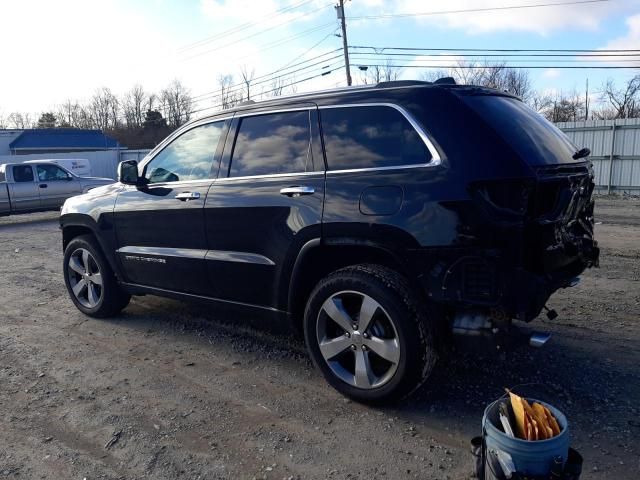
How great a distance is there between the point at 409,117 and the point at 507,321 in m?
1.36

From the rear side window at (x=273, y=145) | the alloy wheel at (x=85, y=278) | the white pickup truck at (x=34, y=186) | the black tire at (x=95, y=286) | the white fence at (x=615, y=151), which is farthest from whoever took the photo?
the white fence at (x=615, y=151)

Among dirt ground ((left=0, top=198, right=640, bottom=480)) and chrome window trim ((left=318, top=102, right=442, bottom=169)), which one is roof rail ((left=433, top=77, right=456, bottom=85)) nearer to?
chrome window trim ((left=318, top=102, right=442, bottom=169))

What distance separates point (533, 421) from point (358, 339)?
Result: 1.30m

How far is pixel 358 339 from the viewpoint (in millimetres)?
3445

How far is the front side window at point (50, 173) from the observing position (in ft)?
55.1

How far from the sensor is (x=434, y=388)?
12.2ft

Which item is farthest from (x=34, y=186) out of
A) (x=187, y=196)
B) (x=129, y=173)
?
(x=187, y=196)

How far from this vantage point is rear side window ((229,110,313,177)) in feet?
12.7

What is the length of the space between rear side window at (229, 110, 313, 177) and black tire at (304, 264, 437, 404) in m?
0.89

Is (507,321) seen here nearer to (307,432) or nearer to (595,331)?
(307,432)

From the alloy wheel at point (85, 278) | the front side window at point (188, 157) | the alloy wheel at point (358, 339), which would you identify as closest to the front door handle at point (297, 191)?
the alloy wheel at point (358, 339)

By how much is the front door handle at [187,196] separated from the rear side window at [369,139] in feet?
4.07

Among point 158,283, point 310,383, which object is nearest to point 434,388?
point 310,383

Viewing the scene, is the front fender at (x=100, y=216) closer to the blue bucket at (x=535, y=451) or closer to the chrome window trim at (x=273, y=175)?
the chrome window trim at (x=273, y=175)
